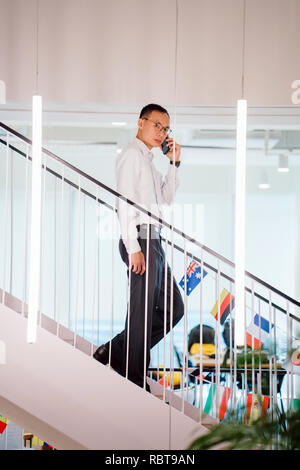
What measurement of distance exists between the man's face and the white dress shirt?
0.12 m

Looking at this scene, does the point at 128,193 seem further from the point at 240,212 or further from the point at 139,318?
the point at 240,212

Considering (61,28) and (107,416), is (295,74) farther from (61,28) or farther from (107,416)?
(107,416)

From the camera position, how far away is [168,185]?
14.4 feet

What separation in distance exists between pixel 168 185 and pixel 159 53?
1086 millimetres

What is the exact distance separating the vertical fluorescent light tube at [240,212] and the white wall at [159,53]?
1.32 m

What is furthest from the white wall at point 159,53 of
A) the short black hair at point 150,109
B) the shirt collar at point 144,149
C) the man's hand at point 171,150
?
the shirt collar at point 144,149

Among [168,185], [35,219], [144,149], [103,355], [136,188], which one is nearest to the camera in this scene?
[35,219]

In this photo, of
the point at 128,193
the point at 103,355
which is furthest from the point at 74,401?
the point at 128,193

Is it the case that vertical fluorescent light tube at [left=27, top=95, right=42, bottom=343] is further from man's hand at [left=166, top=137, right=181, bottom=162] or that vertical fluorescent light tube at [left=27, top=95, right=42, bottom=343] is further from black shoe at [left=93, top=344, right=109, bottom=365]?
man's hand at [left=166, top=137, right=181, bottom=162]

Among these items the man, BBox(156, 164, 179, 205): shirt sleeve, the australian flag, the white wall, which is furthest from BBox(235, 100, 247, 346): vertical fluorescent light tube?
the white wall

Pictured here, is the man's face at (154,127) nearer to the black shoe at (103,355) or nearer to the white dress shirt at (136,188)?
the white dress shirt at (136,188)

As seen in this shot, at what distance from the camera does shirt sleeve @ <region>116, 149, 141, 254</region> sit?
400 centimetres

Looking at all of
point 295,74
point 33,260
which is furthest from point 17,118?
point 295,74
